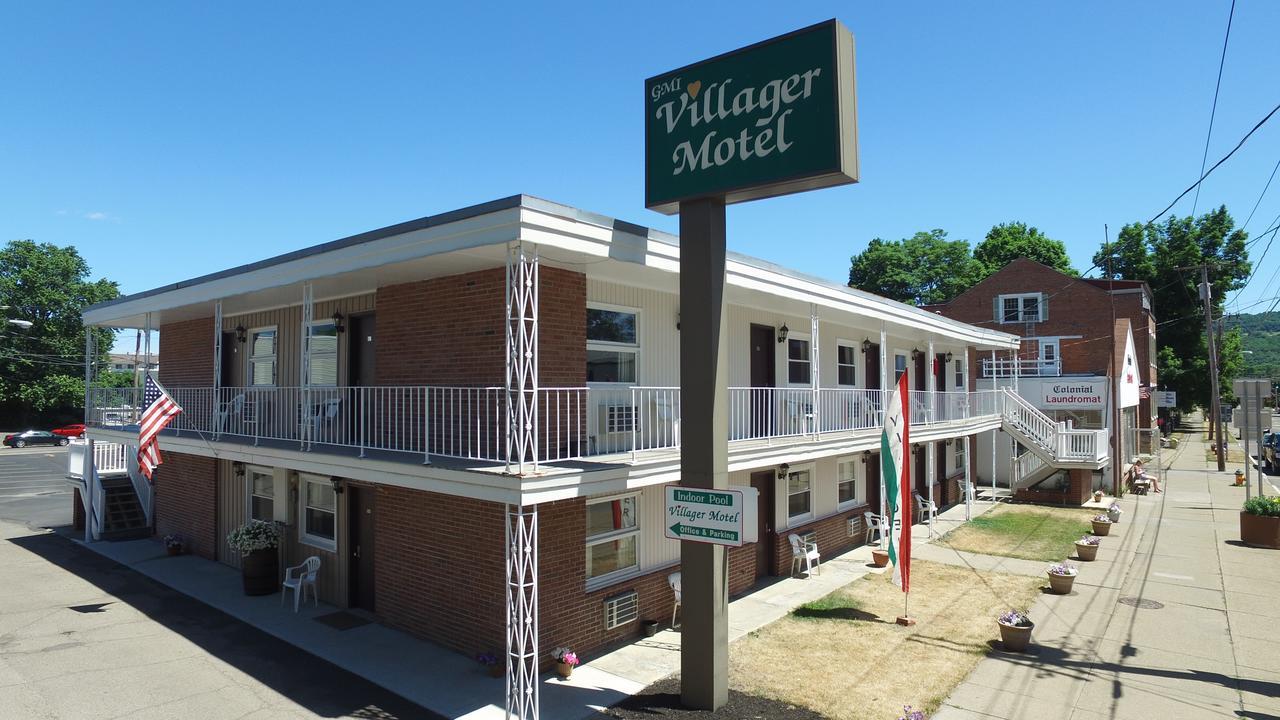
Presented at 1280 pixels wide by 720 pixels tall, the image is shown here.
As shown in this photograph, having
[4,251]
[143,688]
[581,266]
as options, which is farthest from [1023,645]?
[4,251]

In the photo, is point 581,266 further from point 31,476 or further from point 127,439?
point 31,476

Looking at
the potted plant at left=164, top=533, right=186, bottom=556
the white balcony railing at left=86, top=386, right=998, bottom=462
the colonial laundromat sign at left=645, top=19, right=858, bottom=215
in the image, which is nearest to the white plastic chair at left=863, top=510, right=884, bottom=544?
the white balcony railing at left=86, top=386, right=998, bottom=462

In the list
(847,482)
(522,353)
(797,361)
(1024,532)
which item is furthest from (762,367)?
(1024,532)

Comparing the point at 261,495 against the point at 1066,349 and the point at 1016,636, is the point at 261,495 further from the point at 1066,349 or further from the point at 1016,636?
the point at 1066,349

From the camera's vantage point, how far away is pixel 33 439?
4441 cm

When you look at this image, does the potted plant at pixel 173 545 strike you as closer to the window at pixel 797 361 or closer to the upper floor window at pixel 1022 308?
the window at pixel 797 361

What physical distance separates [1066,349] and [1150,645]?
2629cm

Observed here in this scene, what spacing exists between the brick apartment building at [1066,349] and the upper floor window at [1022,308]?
44 mm

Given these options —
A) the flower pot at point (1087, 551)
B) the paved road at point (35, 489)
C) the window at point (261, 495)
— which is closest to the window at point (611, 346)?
the window at point (261, 495)

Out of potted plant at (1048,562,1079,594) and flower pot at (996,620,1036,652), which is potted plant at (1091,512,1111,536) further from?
flower pot at (996,620,1036,652)

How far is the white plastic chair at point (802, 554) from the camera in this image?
13781 millimetres

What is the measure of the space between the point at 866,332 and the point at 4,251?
60.9 metres

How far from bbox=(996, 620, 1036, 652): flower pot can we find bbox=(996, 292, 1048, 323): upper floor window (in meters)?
28.4

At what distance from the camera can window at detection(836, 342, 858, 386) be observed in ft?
56.3
